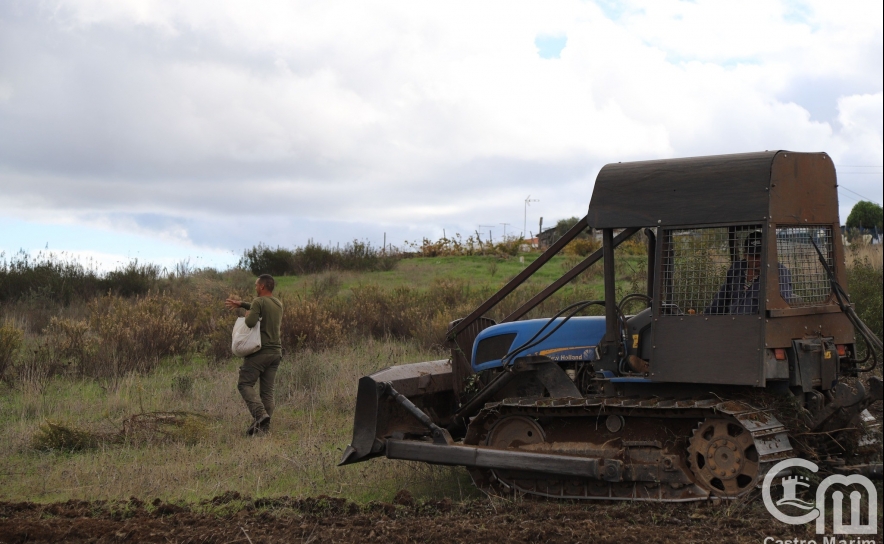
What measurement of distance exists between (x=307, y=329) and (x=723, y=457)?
9918mm

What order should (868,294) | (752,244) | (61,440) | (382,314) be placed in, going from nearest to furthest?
(752,244), (61,440), (868,294), (382,314)

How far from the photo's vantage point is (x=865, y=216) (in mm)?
30156

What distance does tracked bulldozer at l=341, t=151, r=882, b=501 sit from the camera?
5.86 metres

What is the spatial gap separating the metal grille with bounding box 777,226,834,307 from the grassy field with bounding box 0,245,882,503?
3192 mm

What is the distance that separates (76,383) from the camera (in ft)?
42.5

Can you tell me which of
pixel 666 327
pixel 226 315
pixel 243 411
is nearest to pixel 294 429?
A: pixel 243 411

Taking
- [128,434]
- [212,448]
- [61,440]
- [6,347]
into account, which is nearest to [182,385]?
[128,434]

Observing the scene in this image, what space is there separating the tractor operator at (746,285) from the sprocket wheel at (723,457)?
81cm

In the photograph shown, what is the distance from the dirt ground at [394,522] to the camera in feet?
17.6

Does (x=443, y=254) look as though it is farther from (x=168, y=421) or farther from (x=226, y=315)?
(x=168, y=421)

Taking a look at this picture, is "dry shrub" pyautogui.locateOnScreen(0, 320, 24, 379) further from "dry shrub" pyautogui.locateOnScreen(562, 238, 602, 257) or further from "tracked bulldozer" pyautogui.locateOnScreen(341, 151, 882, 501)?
"dry shrub" pyautogui.locateOnScreen(562, 238, 602, 257)

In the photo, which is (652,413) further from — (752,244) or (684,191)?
(684,191)

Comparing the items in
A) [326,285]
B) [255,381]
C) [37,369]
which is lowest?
[37,369]

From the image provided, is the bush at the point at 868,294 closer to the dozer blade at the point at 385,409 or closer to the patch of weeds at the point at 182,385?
the dozer blade at the point at 385,409
